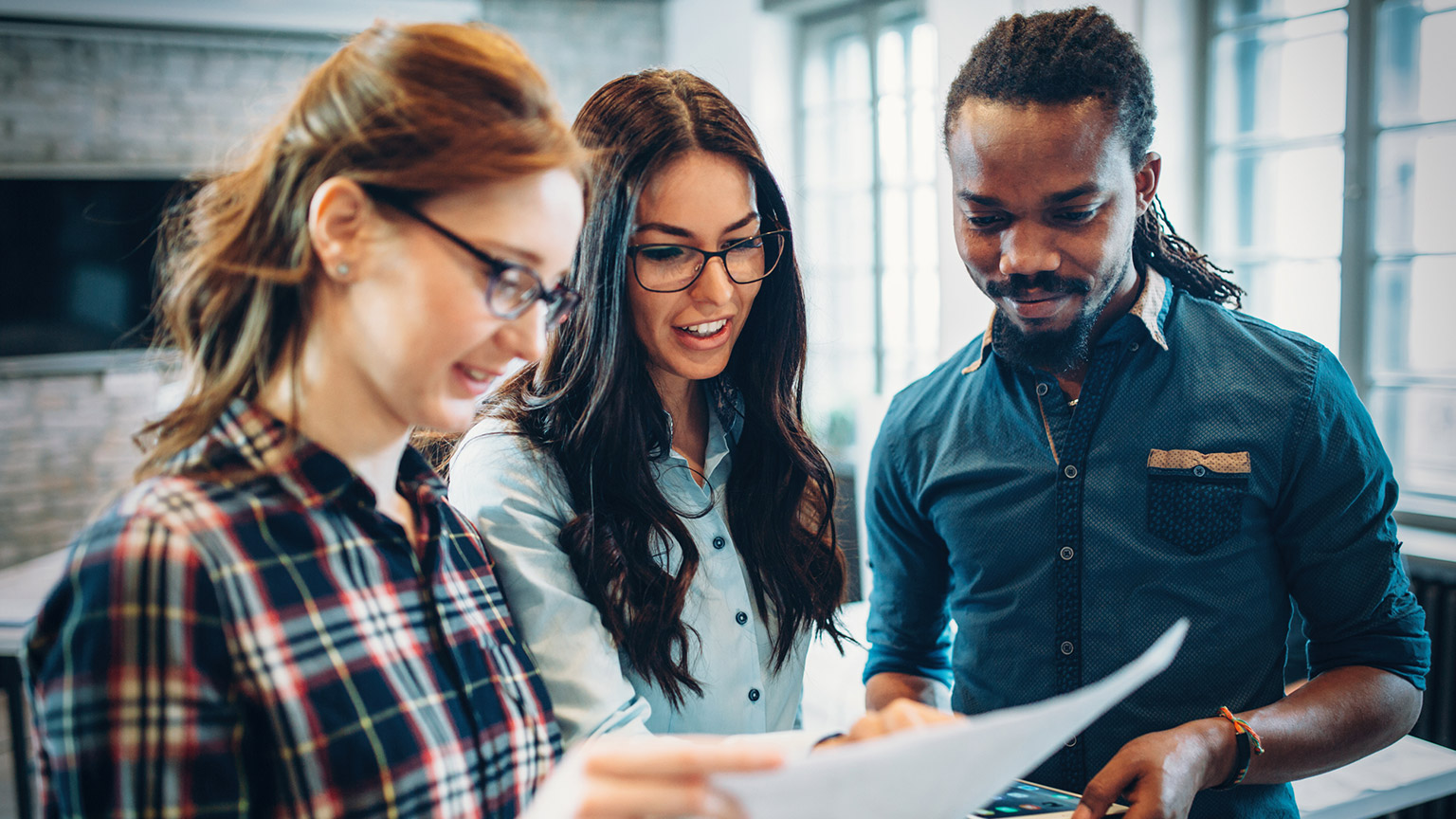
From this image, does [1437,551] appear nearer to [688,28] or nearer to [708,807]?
[708,807]

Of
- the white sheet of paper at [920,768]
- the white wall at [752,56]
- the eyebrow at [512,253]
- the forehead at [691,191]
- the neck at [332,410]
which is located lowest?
the white sheet of paper at [920,768]

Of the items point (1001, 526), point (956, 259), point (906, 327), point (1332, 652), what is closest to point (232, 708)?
point (1001, 526)

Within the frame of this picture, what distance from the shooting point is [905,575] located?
1508 millimetres

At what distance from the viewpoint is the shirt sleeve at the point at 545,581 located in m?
0.97

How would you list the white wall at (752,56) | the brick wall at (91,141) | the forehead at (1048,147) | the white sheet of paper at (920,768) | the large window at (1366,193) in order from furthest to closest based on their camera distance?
the white wall at (752,56) < the brick wall at (91,141) < the large window at (1366,193) < the forehead at (1048,147) < the white sheet of paper at (920,768)

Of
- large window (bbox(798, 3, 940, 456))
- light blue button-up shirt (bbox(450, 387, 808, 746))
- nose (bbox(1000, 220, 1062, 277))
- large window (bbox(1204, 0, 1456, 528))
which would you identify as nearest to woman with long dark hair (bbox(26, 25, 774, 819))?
light blue button-up shirt (bbox(450, 387, 808, 746))

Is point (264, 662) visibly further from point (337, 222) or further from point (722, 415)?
point (722, 415)

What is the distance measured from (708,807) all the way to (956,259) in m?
3.55

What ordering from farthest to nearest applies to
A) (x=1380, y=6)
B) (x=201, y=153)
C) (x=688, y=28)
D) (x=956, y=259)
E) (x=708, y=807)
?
(x=688, y=28)
(x=201, y=153)
(x=956, y=259)
(x=1380, y=6)
(x=708, y=807)

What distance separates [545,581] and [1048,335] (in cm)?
73

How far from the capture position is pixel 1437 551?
273 cm

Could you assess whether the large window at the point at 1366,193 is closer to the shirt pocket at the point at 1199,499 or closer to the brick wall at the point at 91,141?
the shirt pocket at the point at 1199,499

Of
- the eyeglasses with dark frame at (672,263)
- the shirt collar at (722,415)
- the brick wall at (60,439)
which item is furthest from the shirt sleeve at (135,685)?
the brick wall at (60,439)

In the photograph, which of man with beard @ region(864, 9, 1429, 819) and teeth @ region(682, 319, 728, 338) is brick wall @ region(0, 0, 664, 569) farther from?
man with beard @ region(864, 9, 1429, 819)
